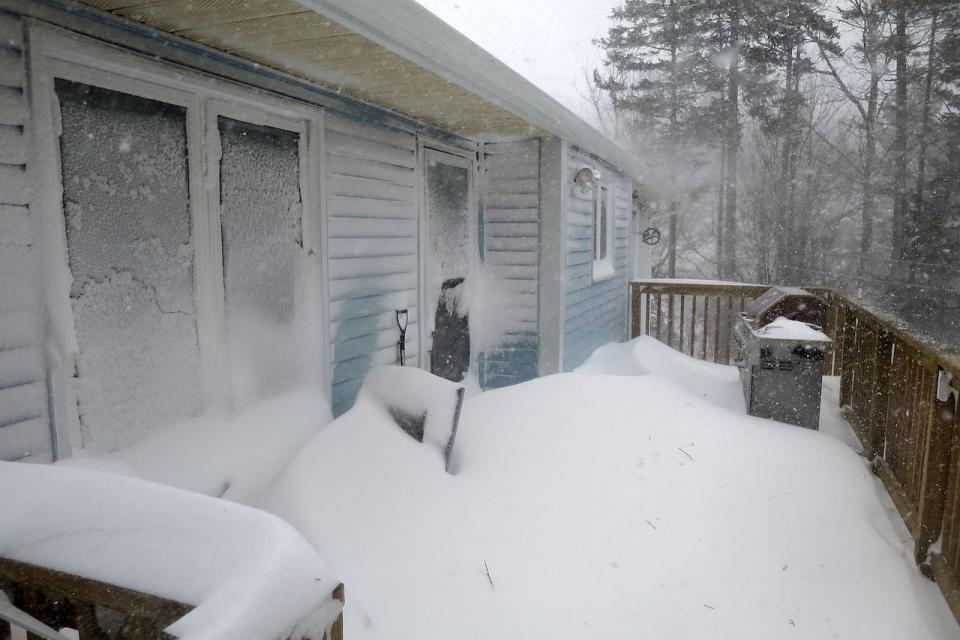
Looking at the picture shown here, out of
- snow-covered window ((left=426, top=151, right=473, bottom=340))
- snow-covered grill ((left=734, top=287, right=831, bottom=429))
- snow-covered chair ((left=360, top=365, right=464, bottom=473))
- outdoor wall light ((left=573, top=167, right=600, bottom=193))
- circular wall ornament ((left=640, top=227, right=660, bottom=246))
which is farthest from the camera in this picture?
circular wall ornament ((left=640, top=227, right=660, bottom=246))

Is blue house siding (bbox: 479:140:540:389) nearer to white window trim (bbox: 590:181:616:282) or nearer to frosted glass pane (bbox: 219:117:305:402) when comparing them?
white window trim (bbox: 590:181:616:282)

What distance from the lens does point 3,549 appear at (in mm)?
1324

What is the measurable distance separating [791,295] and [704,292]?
2.73 m

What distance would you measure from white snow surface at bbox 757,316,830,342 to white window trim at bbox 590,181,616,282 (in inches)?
108

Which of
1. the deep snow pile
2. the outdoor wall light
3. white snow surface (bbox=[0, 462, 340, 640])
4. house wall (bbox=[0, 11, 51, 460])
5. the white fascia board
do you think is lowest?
the deep snow pile

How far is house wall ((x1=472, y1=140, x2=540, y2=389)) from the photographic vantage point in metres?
6.07

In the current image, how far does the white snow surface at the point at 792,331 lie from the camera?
4.80 m

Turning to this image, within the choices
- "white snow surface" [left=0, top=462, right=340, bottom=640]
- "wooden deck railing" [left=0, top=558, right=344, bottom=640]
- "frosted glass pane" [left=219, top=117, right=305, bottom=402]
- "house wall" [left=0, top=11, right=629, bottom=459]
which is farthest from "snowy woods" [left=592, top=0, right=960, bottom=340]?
"wooden deck railing" [left=0, top=558, right=344, bottom=640]

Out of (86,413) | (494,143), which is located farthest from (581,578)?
(494,143)

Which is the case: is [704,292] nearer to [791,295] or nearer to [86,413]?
[791,295]

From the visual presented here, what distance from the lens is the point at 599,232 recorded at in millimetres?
8070

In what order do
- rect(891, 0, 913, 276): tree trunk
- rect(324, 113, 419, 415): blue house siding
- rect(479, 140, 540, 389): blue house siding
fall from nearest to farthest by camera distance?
1. rect(324, 113, 419, 415): blue house siding
2. rect(479, 140, 540, 389): blue house siding
3. rect(891, 0, 913, 276): tree trunk

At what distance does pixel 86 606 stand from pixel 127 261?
6.13ft

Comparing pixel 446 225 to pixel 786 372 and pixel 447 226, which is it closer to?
pixel 447 226
